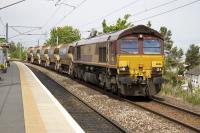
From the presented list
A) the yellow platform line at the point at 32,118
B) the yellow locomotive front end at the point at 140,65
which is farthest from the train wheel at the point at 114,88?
the yellow platform line at the point at 32,118

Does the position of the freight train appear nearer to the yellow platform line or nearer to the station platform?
the station platform

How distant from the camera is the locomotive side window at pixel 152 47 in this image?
22.3 metres

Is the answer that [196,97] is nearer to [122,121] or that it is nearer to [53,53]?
[122,121]

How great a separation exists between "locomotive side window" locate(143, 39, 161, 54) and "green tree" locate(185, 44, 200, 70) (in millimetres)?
119777

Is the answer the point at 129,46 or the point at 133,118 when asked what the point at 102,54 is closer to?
the point at 129,46

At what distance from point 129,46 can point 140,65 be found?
106 centimetres

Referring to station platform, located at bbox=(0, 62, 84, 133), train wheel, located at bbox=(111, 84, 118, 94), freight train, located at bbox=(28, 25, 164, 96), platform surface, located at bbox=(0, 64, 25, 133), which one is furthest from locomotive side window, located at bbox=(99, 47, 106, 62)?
platform surface, located at bbox=(0, 64, 25, 133)

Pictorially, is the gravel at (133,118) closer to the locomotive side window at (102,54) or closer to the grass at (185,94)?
the locomotive side window at (102,54)

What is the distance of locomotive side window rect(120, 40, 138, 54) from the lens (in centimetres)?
2202

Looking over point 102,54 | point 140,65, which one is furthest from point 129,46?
point 102,54

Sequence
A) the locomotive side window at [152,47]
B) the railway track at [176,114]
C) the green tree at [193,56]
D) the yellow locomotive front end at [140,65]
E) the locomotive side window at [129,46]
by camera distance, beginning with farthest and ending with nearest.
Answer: the green tree at [193,56] < the locomotive side window at [152,47] < the locomotive side window at [129,46] < the yellow locomotive front end at [140,65] < the railway track at [176,114]

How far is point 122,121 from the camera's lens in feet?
50.5

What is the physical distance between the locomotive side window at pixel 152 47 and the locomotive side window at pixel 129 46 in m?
0.48

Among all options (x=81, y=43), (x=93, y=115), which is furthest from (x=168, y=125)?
(x=81, y=43)
